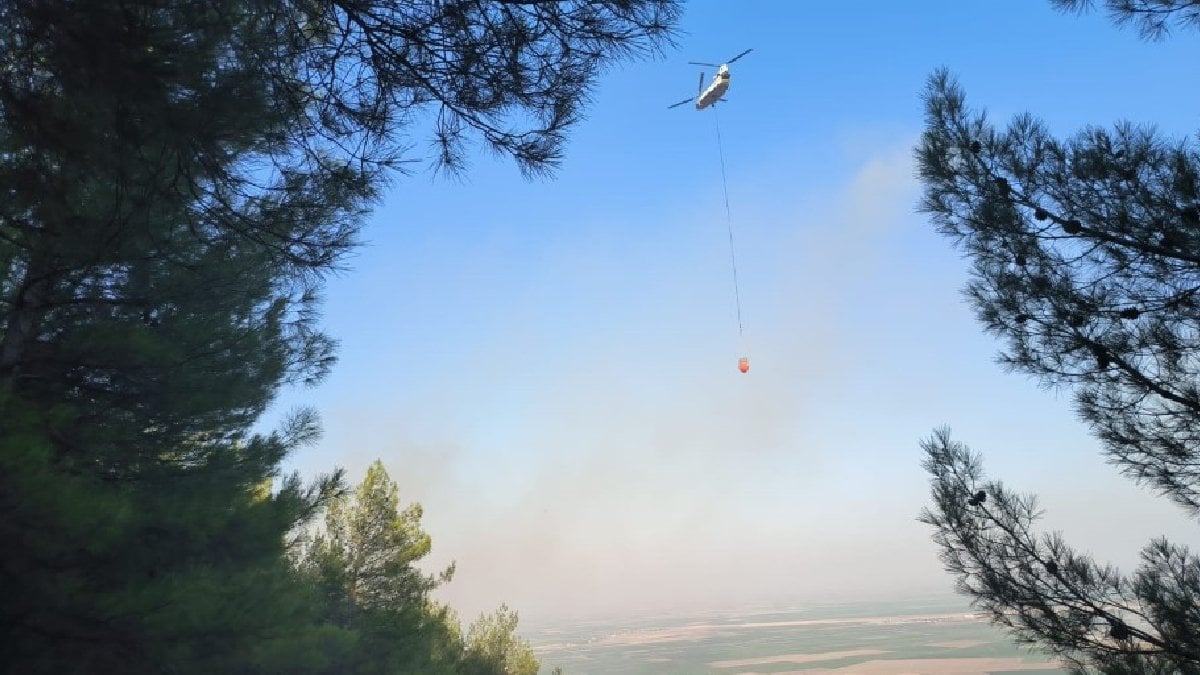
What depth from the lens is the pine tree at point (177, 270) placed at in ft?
8.59

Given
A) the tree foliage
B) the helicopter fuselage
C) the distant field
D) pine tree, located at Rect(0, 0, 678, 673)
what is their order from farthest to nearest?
the distant field → the helicopter fuselage → the tree foliage → pine tree, located at Rect(0, 0, 678, 673)

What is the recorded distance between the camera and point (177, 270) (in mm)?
5625

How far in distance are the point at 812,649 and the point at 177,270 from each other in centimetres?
9071

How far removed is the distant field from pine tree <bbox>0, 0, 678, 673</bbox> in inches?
1945

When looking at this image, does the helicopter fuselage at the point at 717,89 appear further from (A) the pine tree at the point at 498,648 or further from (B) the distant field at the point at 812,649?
(B) the distant field at the point at 812,649

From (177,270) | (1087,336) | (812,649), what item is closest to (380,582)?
(177,270)

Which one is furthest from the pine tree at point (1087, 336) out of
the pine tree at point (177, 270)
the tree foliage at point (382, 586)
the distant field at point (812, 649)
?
the distant field at point (812, 649)

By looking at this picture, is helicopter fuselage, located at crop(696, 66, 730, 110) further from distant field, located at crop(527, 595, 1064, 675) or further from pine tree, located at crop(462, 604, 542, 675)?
distant field, located at crop(527, 595, 1064, 675)

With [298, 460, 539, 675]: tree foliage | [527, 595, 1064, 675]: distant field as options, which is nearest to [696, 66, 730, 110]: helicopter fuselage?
[298, 460, 539, 675]: tree foliage

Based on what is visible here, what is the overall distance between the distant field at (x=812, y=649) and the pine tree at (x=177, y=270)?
49394 millimetres

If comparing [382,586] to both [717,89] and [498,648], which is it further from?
[717,89]

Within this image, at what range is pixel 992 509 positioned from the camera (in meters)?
4.07

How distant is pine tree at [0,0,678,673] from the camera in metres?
2.62

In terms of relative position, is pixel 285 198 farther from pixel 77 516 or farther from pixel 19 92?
pixel 77 516
